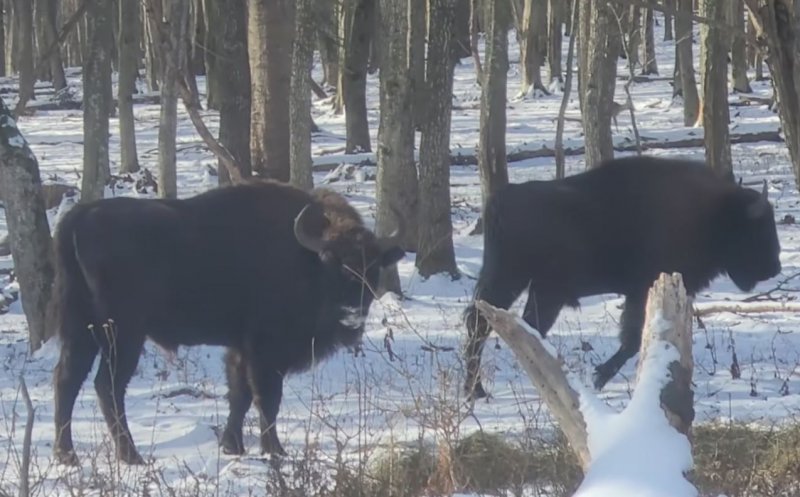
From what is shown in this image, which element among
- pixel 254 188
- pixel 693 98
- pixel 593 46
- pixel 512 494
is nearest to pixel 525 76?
pixel 693 98

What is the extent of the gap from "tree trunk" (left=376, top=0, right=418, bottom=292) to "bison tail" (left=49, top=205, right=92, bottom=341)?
4315mm

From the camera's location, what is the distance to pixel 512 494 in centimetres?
627

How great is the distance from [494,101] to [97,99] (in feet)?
15.4

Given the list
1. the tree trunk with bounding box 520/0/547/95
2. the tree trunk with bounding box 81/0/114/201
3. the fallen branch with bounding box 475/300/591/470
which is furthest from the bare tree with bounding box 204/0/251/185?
the tree trunk with bounding box 520/0/547/95

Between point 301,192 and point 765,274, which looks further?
point 765,274

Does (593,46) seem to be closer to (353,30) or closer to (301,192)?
(301,192)

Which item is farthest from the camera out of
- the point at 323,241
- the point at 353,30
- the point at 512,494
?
the point at 353,30

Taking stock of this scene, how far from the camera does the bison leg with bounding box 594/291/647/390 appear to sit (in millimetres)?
9617

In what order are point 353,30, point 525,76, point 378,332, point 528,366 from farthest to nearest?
point 525,76 < point 353,30 < point 378,332 < point 528,366

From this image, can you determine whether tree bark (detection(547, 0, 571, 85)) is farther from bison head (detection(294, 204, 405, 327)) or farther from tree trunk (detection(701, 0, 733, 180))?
bison head (detection(294, 204, 405, 327))

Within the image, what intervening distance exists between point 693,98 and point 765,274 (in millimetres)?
17454

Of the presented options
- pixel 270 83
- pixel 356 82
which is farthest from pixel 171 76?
pixel 356 82

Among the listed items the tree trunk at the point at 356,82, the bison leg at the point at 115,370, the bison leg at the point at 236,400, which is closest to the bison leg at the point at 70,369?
the bison leg at the point at 115,370

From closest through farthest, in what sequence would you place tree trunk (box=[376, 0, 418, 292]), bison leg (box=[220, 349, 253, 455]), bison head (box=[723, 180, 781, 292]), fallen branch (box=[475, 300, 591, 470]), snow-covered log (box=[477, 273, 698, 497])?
snow-covered log (box=[477, 273, 698, 497])
fallen branch (box=[475, 300, 591, 470])
bison leg (box=[220, 349, 253, 455])
bison head (box=[723, 180, 781, 292])
tree trunk (box=[376, 0, 418, 292])
